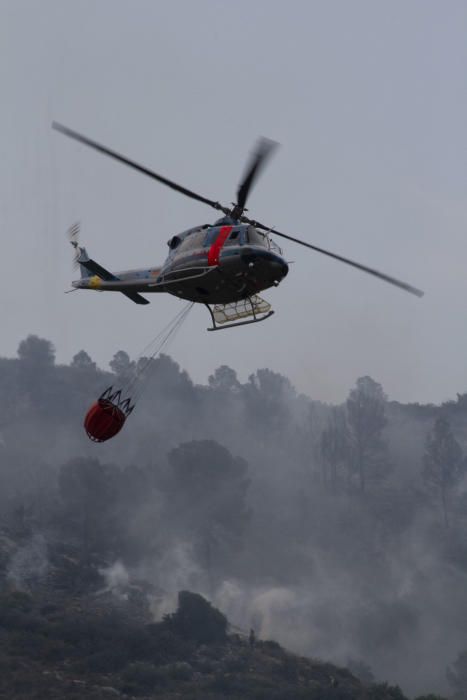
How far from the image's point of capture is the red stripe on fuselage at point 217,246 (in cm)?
2948

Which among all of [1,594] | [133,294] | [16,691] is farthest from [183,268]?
[1,594]

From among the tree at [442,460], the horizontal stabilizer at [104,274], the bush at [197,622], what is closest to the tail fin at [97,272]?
the horizontal stabilizer at [104,274]

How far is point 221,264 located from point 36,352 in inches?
6548

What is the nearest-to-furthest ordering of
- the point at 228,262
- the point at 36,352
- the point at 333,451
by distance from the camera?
the point at 228,262 → the point at 333,451 → the point at 36,352

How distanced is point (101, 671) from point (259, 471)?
303 feet

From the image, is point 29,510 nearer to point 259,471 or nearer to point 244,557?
point 244,557

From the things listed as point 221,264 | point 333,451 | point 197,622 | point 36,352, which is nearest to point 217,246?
point 221,264

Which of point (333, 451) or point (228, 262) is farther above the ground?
point (333, 451)

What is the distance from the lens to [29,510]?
115625mm

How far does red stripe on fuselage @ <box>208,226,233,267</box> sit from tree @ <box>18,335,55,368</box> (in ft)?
524

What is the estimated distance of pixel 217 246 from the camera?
29.7 m

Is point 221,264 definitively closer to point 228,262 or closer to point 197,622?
point 228,262

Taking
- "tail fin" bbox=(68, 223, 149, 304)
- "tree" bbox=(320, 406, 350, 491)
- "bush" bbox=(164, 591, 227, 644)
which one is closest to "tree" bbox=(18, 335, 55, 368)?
→ "tree" bbox=(320, 406, 350, 491)

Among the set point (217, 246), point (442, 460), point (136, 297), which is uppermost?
point (442, 460)
